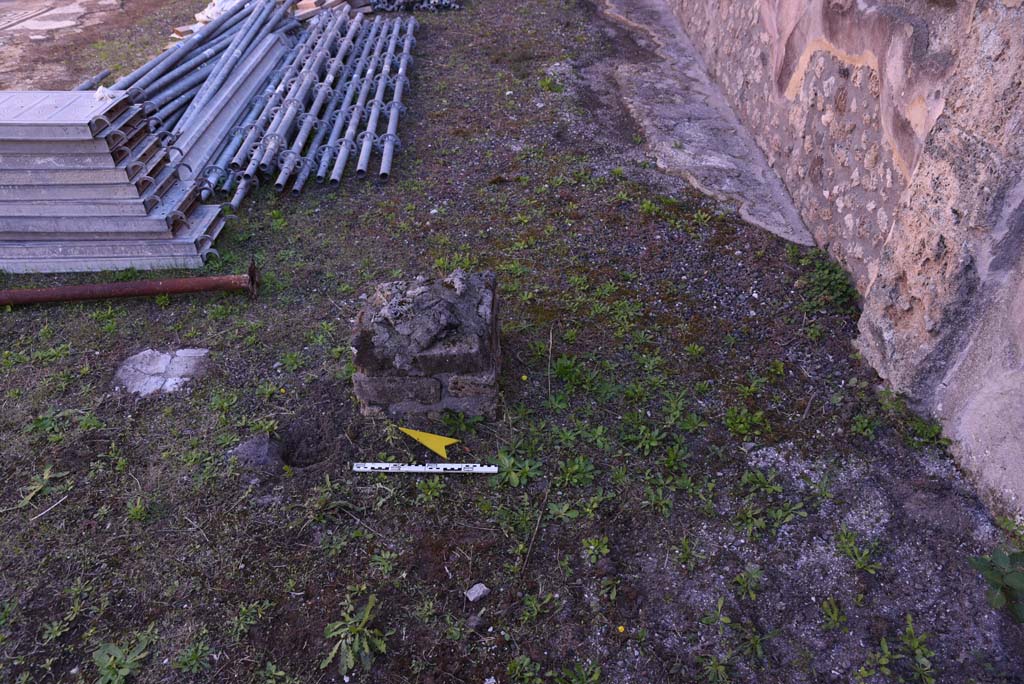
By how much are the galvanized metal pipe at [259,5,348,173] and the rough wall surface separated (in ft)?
14.6

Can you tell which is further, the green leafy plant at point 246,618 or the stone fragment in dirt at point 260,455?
the stone fragment in dirt at point 260,455

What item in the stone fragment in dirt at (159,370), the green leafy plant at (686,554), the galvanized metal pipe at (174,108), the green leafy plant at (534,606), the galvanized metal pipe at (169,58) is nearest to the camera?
the green leafy plant at (534,606)

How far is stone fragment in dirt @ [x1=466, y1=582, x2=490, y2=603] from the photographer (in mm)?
2814

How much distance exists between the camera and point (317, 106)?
6527 millimetres

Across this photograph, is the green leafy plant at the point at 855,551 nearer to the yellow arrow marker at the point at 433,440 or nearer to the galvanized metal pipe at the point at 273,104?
the yellow arrow marker at the point at 433,440

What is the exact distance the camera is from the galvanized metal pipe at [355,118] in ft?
18.7

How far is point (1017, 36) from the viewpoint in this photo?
A: 2.59 metres

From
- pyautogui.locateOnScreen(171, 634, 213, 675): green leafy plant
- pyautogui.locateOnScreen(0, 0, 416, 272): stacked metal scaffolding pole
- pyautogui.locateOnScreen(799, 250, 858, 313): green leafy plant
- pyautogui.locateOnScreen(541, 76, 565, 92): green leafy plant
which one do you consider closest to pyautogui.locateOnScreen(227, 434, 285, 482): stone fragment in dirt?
pyautogui.locateOnScreen(171, 634, 213, 675): green leafy plant

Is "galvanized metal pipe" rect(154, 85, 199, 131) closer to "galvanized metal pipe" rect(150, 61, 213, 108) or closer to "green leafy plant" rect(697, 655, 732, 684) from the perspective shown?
"galvanized metal pipe" rect(150, 61, 213, 108)

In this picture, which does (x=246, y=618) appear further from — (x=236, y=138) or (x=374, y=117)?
(x=374, y=117)

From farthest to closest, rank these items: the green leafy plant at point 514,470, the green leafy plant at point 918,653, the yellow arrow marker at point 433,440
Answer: the yellow arrow marker at point 433,440 < the green leafy plant at point 514,470 < the green leafy plant at point 918,653

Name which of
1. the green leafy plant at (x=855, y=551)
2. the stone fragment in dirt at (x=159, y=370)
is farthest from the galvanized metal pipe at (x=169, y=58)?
the green leafy plant at (x=855, y=551)

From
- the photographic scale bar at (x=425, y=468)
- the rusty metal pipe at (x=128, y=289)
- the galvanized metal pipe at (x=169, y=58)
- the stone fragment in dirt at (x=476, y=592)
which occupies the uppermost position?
the galvanized metal pipe at (x=169, y=58)

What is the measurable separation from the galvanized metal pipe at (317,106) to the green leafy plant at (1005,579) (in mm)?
5350
